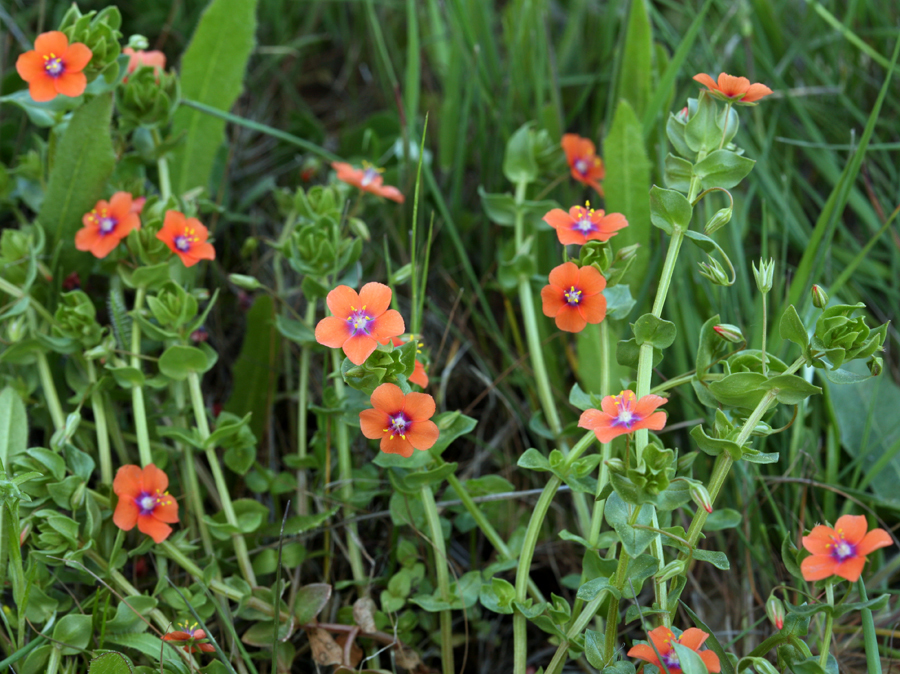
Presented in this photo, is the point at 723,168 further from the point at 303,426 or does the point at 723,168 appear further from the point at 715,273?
the point at 303,426

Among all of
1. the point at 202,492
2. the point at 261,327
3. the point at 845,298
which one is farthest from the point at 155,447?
the point at 845,298

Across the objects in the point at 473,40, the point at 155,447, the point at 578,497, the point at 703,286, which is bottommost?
the point at 578,497

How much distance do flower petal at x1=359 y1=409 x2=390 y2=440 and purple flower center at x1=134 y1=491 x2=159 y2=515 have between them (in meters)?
0.57

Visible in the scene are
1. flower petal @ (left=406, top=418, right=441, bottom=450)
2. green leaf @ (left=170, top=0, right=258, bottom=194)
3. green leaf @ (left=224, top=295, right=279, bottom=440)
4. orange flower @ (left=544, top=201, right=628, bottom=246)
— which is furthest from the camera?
green leaf @ (left=170, top=0, right=258, bottom=194)

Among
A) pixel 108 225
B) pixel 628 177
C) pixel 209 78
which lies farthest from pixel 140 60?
pixel 628 177

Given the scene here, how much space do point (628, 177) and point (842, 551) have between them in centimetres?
111

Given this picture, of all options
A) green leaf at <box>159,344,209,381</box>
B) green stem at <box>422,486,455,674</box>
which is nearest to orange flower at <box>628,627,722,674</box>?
green stem at <box>422,486,455,674</box>

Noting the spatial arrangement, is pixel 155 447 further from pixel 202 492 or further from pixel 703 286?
pixel 703 286

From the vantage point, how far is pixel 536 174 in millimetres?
2100

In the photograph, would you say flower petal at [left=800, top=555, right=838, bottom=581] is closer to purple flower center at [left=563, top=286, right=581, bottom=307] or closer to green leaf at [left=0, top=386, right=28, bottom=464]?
purple flower center at [left=563, top=286, right=581, bottom=307]

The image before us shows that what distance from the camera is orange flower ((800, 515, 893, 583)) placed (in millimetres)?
1188

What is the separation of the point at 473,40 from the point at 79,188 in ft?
3.98

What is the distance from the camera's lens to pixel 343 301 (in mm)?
1391

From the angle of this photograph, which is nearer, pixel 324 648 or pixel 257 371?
pixel 324 648
